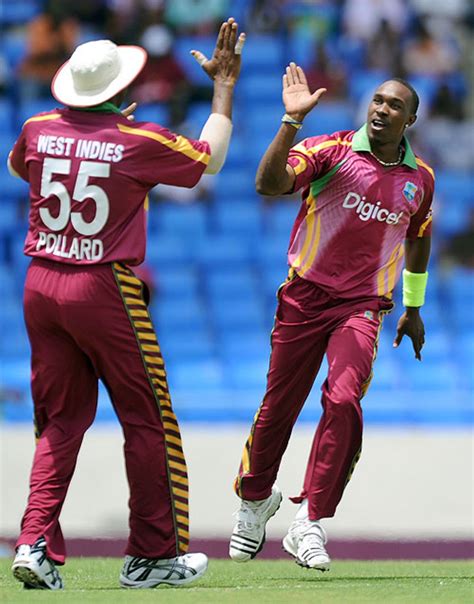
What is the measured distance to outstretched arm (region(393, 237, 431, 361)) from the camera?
7.63m

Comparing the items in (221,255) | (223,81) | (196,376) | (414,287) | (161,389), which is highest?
(223,81)

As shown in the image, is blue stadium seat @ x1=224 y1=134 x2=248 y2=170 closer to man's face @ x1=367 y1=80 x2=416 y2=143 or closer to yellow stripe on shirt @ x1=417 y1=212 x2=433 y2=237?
yellow stripe on shirt @ x1=417 y1=212 x2=433 y2=237

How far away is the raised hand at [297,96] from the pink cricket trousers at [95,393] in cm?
106

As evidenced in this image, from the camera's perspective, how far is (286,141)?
21.9 feet

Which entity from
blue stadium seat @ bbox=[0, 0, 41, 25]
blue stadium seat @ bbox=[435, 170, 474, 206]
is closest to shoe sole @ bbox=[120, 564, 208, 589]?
blue stadium seat @ bbox=[435, 170, 474, 206]

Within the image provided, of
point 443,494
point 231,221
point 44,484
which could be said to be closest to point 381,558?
point 443,494

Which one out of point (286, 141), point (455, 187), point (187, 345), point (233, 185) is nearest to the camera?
point (286, 141)

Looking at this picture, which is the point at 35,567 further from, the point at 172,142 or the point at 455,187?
the point at 455,187

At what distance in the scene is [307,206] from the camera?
24.0 feet

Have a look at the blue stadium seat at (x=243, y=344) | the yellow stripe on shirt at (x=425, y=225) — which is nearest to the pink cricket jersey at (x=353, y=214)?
the yellow stripe on shirt at (x=425, y=225)

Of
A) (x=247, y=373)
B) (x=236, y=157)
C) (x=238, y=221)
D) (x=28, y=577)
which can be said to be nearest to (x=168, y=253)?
(x=238, y=221)

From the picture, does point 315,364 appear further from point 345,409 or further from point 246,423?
point 246,423

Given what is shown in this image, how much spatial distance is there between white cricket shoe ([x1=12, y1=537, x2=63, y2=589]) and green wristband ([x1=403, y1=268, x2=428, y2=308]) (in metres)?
2.46

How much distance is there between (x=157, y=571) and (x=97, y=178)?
1663 mm
